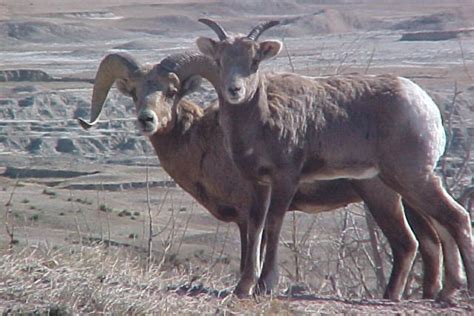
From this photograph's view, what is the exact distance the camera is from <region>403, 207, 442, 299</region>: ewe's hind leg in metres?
11.5

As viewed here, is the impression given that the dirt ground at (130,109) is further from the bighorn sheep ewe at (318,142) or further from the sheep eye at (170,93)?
the sheep eye at (170,93)

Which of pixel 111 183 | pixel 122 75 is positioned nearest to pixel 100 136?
pixel 111 183

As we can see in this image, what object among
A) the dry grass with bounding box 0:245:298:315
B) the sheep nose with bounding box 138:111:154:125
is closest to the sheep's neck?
the sheep nose with bounding box 138:111:154:125

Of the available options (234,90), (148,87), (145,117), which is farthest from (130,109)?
(234,90)

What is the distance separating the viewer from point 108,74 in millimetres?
13211

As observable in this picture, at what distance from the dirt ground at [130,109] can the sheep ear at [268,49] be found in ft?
5.86

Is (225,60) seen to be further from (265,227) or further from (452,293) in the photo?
(452,293)

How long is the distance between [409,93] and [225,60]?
1446mm

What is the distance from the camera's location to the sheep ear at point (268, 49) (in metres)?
11.0

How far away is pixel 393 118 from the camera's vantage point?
11.0 m

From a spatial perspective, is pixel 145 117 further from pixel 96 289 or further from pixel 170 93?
pixel 96 289

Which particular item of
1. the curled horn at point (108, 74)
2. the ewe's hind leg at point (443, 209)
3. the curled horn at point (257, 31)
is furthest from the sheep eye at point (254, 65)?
the curled horn at point (108, 74)

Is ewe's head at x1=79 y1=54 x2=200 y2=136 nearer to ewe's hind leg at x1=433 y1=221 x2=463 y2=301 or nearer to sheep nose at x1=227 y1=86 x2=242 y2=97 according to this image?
sheep nose at x1=227 y1=86 x2=242 y2=97

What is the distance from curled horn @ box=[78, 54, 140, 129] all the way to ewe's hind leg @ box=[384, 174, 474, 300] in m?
2.96
